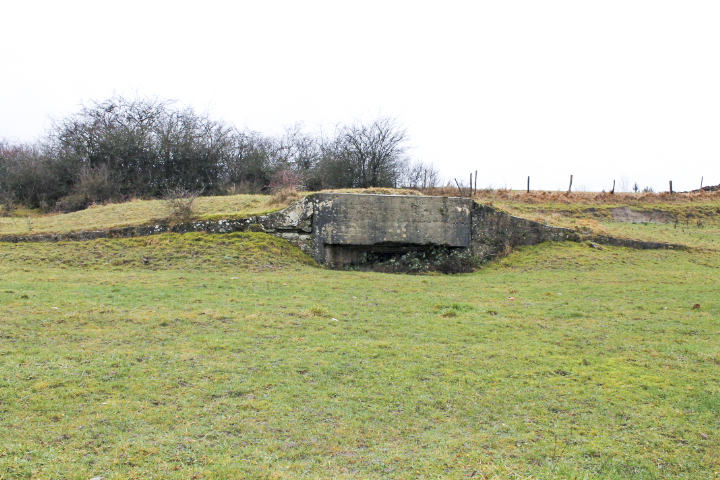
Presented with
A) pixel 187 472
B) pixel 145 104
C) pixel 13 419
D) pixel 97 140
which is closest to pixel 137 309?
pixel 13 419

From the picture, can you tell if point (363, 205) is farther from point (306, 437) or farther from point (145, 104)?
point (145, 104)

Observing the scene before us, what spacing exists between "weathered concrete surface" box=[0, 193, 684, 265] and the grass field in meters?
4.36

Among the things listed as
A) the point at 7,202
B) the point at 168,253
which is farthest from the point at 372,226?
the point at 7,202

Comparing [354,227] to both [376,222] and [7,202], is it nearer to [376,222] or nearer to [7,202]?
[376,222]

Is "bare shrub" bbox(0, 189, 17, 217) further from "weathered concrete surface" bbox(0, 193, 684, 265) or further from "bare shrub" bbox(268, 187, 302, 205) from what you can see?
"bare shrub" bbox(268, 187, 302, 205)

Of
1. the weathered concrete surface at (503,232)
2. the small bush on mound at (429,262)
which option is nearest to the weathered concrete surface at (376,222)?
the small bush on mound at (429,262)

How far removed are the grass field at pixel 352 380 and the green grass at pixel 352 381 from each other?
0.03 meters

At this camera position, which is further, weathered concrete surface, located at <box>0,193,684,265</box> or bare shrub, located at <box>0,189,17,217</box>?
bare shrub, located at <box>0,189,17,217</box>

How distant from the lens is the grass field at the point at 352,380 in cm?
495

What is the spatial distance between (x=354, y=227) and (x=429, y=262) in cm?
270

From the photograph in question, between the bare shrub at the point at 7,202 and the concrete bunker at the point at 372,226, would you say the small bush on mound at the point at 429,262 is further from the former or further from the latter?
the bare shrub at the point at 7,202

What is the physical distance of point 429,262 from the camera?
735 inches

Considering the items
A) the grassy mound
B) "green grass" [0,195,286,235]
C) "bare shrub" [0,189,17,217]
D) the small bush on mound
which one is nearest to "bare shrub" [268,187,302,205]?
"green grass" [0,195,286,235]

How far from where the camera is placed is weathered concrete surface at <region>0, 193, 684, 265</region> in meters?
18.6
